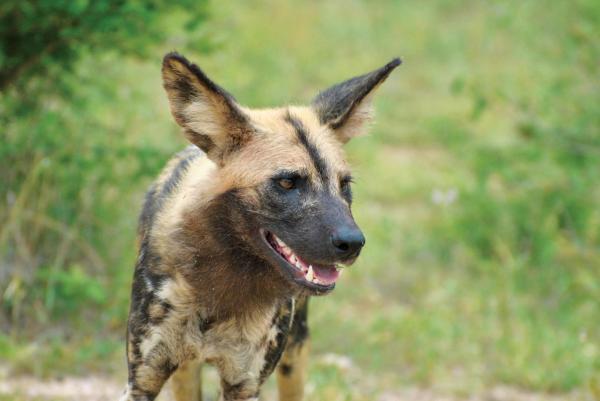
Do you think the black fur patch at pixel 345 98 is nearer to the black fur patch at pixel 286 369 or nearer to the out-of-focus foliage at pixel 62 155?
the black fur patch at pixel 286 369

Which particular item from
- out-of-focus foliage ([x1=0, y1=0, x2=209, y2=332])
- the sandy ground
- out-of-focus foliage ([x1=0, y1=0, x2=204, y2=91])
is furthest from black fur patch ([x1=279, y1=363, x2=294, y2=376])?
out-of-focus foliage ([x1=0, y1=0, x2=204, y2=91])

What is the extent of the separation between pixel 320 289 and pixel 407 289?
135 inches

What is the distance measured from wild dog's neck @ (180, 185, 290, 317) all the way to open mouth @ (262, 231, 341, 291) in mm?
87

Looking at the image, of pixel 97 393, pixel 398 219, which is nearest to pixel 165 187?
pixel 97 393

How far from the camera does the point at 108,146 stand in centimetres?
489

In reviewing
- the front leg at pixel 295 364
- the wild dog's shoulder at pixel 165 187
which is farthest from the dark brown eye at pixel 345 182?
the front leg at pixel 295 364

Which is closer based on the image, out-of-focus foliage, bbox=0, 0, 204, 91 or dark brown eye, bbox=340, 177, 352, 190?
dark brown eye, bbox=340, 177, 352, 190

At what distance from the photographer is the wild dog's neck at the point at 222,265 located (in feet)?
9.92

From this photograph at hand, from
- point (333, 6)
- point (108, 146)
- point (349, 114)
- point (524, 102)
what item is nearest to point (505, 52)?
point (333, 6)

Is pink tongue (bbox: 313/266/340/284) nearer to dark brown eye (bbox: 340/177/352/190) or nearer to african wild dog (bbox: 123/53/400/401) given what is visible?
african wild dog (bbox: 123/53/400/401)

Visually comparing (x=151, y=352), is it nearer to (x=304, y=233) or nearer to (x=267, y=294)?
(x=267, y=294)

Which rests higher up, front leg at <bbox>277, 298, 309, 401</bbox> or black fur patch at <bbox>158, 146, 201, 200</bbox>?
black fur patch at <bbox>158, 146, 201, 200</bbox>

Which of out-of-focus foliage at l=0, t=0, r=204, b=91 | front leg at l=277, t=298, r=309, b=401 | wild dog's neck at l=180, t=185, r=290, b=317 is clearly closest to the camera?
wild dog's neck at l=180, t=185, r=290, b=317

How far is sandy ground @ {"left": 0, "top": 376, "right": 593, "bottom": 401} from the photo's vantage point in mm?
3980
